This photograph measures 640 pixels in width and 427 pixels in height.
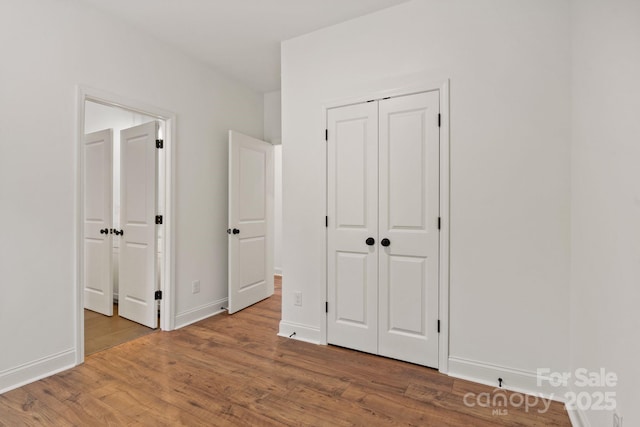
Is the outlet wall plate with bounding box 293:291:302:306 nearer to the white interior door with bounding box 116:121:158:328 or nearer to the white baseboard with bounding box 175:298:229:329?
the white baseboard with bounding box 175:298:229:329

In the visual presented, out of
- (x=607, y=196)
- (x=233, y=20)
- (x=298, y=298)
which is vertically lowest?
(x=298, y=298)

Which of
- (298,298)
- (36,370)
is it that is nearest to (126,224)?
(36,370)

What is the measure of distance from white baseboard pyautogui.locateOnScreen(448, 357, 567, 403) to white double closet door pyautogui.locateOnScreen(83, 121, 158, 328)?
9.14ft

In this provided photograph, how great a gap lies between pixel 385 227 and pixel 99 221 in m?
3.25

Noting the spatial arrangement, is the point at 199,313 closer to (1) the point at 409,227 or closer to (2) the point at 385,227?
(2) the point at 385,227

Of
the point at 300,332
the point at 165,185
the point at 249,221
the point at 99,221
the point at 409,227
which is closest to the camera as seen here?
the point at 409,227

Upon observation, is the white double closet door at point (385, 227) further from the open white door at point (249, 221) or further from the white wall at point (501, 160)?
the open white door at point (249, 221)

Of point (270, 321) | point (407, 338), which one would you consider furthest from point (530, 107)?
point (270, 321)

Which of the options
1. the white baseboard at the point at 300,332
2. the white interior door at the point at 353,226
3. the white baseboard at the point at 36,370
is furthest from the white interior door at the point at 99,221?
the white interior door at the point at 353,226

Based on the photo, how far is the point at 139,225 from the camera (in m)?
3.28

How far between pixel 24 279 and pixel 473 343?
312cm

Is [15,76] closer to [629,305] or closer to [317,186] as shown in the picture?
[317,186]

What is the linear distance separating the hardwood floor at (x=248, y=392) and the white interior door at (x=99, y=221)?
1.16m

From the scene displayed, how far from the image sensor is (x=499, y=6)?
6.95 ft
